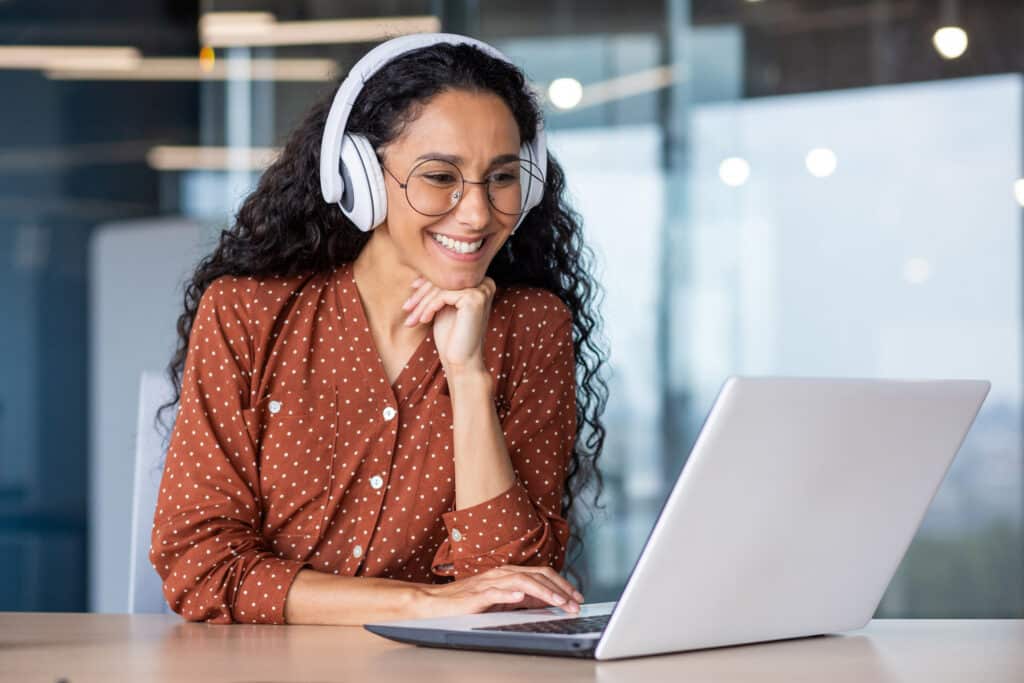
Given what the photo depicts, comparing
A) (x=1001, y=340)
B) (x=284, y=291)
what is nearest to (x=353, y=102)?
(x=284, y=291)

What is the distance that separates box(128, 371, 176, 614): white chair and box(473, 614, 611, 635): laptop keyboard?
0.75 metres

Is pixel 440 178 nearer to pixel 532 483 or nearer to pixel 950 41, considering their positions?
pixel 532 483

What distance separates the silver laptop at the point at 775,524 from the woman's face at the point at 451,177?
59 centimetres

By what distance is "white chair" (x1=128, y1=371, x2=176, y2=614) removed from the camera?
1794 mm

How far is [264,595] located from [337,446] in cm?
29

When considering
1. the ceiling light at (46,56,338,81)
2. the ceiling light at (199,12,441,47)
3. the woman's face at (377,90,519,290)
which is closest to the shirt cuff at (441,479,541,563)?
the woman's face at (377,90,519,290)

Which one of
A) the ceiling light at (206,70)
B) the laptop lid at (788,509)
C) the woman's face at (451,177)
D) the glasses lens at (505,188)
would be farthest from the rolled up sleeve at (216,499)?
the ceiling light at (206,70)

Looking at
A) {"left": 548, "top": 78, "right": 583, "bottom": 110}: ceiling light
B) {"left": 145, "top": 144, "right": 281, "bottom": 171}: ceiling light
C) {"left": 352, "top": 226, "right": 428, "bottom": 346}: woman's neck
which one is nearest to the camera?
{"left": 352, "top": 226, "right": 428, "bottom": 346}: woman's neck

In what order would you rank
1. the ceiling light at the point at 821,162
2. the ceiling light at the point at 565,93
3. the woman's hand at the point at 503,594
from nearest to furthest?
the woman's hand at the point at 503,594, the ceiling light at the point at 821,162, the ceiling light at the point at 565,93

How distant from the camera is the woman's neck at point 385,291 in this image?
72.8 inches

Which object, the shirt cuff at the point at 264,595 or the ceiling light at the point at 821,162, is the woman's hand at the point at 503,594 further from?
the ceiling light at the point at 821,162

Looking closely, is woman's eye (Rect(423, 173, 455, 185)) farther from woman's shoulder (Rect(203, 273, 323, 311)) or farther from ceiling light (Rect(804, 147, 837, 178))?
ceiling light (Rect(804, 147, 837, 178))

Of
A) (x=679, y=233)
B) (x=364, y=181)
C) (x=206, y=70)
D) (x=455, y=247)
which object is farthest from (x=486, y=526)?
(x=206, y=70)

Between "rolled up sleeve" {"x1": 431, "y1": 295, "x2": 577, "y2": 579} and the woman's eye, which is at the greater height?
the woman's eye
